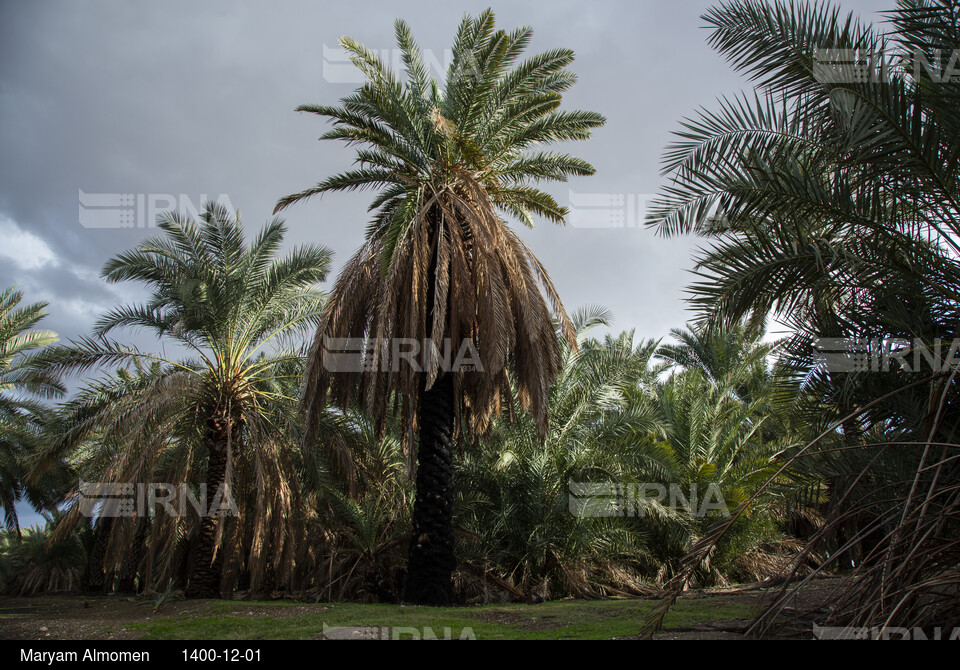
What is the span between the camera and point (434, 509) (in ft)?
35.2

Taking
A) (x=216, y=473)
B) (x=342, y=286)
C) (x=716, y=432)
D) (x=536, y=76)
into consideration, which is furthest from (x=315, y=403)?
(x=716, y=432)

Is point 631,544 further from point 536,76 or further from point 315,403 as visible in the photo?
point 536,76

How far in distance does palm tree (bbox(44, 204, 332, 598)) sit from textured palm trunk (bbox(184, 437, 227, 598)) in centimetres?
2

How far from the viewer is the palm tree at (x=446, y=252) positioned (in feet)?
33.9

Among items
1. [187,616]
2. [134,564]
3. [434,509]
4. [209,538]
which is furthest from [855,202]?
[134,564]

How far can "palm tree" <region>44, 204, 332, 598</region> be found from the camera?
482 inches

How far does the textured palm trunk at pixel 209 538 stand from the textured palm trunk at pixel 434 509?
4896 mm

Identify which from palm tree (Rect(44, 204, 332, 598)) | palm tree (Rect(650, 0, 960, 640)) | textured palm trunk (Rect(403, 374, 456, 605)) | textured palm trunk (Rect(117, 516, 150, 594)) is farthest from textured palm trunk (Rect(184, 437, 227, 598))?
A: palm tree (Rect(650, 0, 960, 640))

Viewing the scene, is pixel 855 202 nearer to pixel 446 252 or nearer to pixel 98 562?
pixel 446 252

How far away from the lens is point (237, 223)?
13883mm

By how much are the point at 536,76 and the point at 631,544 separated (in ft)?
33.3

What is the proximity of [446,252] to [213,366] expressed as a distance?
648 cm

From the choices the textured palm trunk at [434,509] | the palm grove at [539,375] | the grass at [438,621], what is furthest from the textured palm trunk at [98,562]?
the textured palm trunk at [434,509]

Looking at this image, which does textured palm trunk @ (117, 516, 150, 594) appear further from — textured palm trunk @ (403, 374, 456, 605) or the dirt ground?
textured palm trunk @ (403, 374, 456, 605)
